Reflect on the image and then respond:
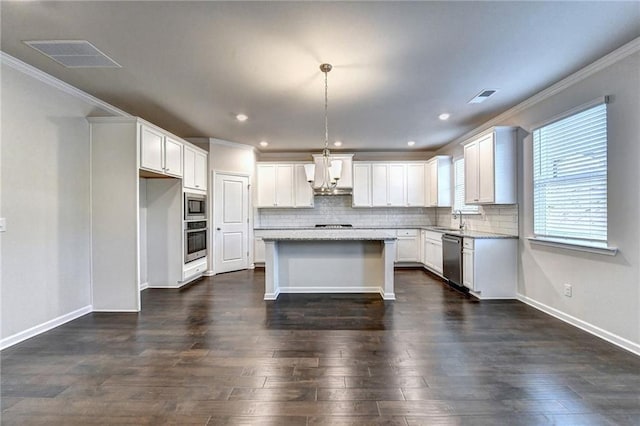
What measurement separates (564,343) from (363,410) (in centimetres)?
216

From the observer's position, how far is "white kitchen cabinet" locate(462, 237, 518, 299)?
4184 millimetres

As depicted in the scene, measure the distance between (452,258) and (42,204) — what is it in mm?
5352

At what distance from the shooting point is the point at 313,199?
687 centimetres

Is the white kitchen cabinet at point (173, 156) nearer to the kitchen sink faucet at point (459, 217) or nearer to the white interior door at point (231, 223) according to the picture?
the white interior door at point (231, 223)

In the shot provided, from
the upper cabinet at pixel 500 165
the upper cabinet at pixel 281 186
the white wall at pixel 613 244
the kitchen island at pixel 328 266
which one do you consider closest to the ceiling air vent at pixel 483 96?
the upper cabinet at pixel 500 165

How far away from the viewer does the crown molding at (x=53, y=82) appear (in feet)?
8.99

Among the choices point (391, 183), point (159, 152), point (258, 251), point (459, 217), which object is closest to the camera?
point (159, 152)

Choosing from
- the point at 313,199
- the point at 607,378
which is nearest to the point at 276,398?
the point at 607,378

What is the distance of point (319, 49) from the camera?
103 inches

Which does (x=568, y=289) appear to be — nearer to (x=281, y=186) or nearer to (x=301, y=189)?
(x=301, y=189)

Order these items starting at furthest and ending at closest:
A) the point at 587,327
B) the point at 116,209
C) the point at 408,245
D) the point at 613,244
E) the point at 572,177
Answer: the point at 408,245, the point at 116,209, the point at 572,177, the point at 587,327, the point at 613,244

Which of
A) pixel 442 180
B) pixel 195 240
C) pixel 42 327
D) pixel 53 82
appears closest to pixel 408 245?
pixel 442 180

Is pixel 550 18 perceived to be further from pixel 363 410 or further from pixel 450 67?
pixel 363 410

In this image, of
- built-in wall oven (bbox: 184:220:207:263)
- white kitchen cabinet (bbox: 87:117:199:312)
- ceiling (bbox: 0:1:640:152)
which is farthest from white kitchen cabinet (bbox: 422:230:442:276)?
white kitchen cabinet (bbox: 87:117:199:312)
